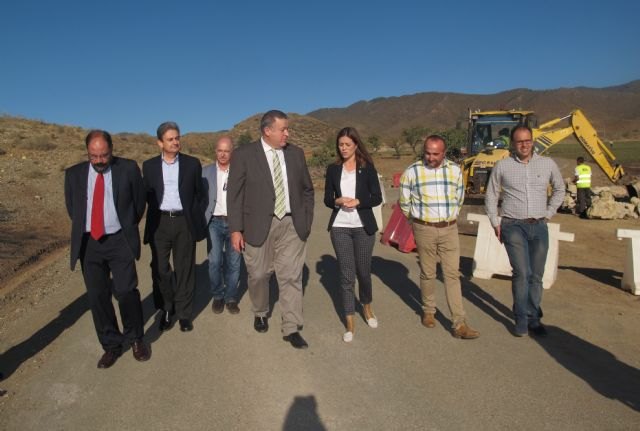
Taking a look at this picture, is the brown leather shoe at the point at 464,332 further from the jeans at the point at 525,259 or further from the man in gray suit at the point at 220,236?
the man in gray suit at the point at 220,236

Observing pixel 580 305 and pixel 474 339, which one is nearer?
pixel 474 339

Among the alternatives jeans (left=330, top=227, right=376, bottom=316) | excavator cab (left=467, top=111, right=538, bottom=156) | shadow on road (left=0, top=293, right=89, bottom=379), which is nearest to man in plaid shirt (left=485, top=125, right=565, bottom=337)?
jeans (left=330, top=227, right=376, bottom=316)

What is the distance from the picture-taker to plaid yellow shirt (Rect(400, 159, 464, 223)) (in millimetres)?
4918

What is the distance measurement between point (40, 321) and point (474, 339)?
186 inches

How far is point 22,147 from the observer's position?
27375mm

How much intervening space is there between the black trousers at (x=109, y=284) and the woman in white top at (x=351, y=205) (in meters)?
1.92

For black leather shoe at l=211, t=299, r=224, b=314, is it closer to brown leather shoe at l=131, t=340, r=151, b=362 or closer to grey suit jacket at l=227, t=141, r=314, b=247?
brown leather shoe at l=131, t=340, r=151, b=362

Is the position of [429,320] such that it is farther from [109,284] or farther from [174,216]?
[109,284]

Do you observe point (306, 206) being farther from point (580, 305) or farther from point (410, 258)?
point (410, 258)

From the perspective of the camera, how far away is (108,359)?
444 cm

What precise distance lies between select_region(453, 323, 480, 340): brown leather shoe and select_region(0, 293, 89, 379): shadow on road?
13.2 ft

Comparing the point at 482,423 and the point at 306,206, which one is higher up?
the point at 306,206

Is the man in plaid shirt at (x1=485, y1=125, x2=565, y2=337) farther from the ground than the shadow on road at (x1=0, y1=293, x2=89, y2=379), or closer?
farther from the ground

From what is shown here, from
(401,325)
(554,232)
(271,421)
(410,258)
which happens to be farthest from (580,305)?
(271,421)
